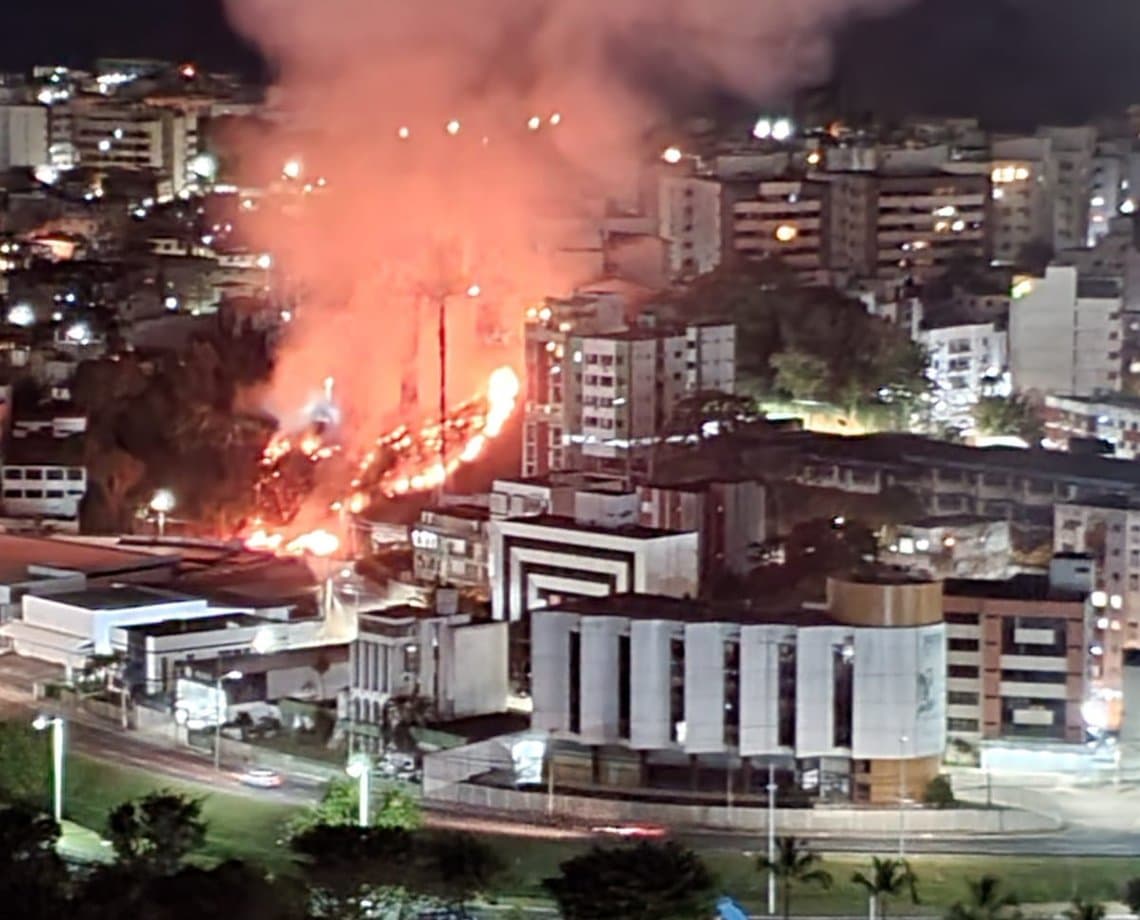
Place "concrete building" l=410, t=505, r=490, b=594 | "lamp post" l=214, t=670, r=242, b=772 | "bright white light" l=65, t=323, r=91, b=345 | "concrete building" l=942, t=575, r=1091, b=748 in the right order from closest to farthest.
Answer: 1. "concrete building" l=942, t=575, r=1091, b=748
2. "lamp post" l=214, t=670, r=242, b=772
3. "concrete building" l=410, t=505, r=490, b=594
4. "bright white light" l=65, t=323, r=91, b=345

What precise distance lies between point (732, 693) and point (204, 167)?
28.1ft

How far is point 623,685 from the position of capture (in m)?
6.46

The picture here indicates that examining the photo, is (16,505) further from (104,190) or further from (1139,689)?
(104,190)

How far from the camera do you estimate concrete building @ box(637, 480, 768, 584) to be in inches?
312

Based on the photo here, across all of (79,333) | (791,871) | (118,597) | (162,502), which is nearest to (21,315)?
(79,333)

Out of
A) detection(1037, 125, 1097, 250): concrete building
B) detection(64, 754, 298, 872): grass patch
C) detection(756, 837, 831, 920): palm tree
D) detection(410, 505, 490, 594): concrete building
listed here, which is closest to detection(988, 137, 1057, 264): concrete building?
detection(1037, 125, 1097, 250): concrete building

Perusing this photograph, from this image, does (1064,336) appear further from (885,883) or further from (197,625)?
(885,883)

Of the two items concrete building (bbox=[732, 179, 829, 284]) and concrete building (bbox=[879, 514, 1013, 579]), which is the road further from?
concrete building (bbox=[732, 179, 829, 284])

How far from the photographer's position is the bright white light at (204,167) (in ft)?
47.5

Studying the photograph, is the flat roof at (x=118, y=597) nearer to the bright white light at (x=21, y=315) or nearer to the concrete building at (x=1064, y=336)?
the concrete building at (x=1064, y=336)

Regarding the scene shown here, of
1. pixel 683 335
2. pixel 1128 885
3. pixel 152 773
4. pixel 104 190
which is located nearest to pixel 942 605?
pixel 1128 885

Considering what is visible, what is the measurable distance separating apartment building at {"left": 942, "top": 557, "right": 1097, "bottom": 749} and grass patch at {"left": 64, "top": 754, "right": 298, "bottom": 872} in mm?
1363

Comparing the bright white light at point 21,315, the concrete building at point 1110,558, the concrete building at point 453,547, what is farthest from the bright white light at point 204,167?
the concrete building at point 1110,558

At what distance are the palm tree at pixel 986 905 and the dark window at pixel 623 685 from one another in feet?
3.08
